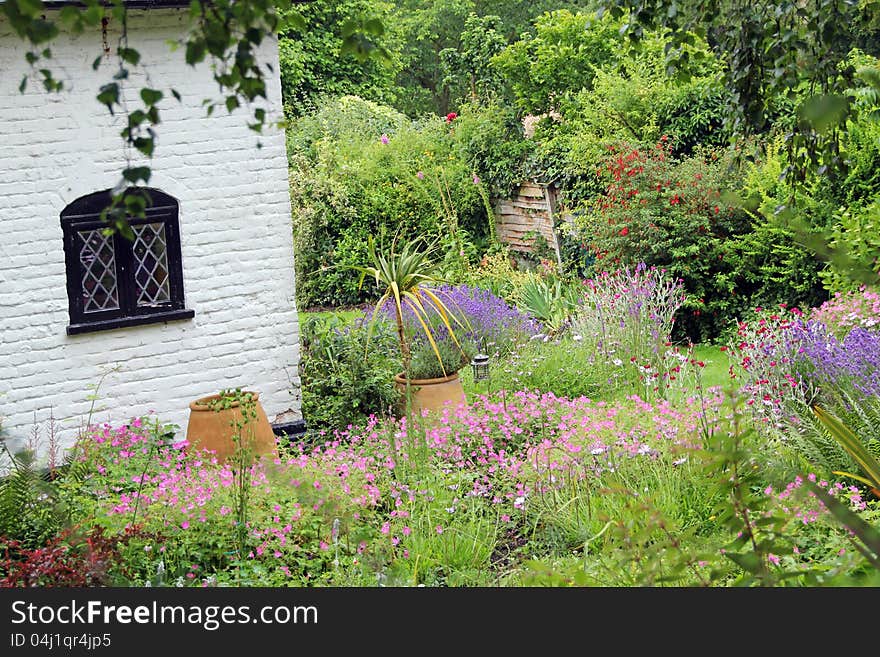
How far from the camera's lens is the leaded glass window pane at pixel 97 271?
6.71 m

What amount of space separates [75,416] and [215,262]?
4.76 ft

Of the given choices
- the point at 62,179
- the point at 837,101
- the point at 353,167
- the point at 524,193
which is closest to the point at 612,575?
the point at 837,101

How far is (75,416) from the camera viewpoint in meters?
6.75

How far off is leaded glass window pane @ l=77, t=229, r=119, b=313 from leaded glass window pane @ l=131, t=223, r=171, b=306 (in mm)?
162

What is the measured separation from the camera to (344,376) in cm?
743

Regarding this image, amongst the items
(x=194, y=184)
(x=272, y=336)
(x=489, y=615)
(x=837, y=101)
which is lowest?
(x=272, y=336)

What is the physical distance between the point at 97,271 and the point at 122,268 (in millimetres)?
169

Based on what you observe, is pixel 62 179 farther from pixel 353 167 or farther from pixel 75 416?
pixel 353 167

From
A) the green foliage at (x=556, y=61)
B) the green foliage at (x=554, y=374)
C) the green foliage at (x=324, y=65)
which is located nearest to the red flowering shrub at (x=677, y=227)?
the green foliage at (x=554, y=374)

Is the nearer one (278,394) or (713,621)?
(713,621)

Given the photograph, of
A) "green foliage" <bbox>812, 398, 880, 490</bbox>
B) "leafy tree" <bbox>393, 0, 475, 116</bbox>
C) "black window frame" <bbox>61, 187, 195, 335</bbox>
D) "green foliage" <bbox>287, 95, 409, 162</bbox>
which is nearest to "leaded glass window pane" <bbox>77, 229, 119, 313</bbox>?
"black window frame" <bbox>61, 187, 195, 335</bbox>

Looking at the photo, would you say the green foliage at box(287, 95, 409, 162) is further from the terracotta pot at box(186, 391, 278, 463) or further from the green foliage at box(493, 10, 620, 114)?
the terracotta pot at box(186, 391, 278, 463)

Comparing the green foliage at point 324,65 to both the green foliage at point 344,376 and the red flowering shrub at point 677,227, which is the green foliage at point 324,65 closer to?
the red flowering shrub at point 677,227

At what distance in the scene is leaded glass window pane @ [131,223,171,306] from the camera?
687 centimetres
